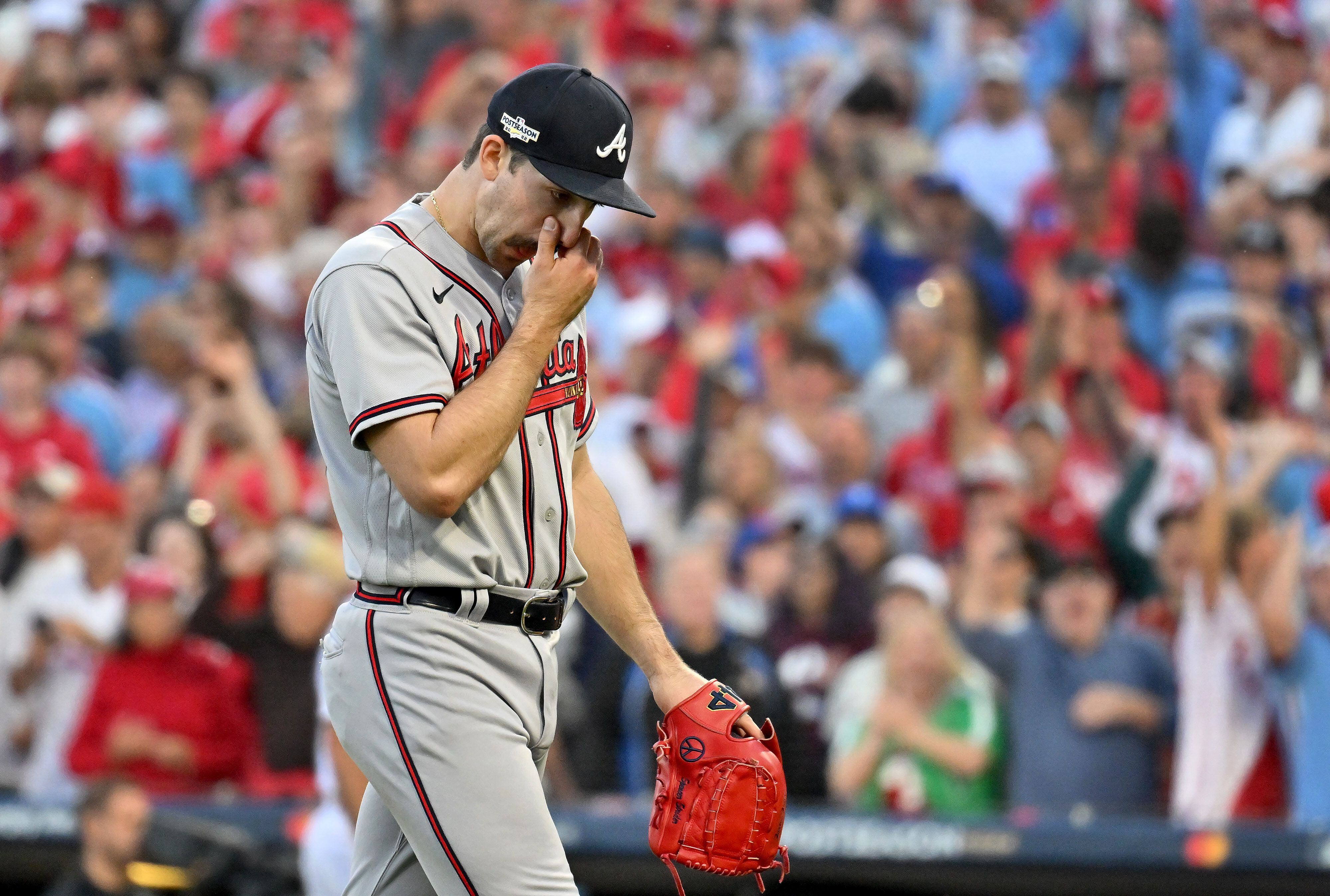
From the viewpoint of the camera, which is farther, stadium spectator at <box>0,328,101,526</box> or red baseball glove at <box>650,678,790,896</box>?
stadium spectator at <box>0,328,101,526</box>

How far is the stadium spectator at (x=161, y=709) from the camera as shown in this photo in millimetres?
6094

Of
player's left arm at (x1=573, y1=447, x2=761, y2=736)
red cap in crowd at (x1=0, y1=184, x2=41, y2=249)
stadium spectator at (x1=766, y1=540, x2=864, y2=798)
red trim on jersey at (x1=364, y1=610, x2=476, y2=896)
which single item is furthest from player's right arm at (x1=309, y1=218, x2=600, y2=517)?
red cap in crowd at (x1=0, y1=184, x2=41, y2=249)

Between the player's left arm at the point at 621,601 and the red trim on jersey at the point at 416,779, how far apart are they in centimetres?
39

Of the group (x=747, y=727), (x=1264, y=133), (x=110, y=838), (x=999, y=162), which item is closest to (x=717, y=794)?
(x=747, y=727)

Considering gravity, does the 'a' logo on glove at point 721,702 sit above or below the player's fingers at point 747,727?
above

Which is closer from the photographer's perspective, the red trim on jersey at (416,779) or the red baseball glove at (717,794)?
the red trim on jersey at (416,779)

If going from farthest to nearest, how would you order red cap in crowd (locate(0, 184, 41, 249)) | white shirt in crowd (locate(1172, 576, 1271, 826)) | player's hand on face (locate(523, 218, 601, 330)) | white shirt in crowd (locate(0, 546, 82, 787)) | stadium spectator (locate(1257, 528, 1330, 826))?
red cap in crowd (locate(0, 184, 41, 249)) < white shirt in crowd (locate(0, 546, 82, 787)) < white shirt in crowd (locate(1172, 576, 1271, 826)) < stadium spectator (locate(1257, 528, 1330, 826)) < player's hand on face (locate(523, 218, 601, 330))

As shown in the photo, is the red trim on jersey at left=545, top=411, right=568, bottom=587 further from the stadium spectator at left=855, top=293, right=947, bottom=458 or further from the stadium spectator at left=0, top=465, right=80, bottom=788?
the stadium spectator at left=0, top=465, right=80, bottom=788

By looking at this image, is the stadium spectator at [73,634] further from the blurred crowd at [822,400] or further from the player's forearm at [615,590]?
the player's forearm at [615,590]

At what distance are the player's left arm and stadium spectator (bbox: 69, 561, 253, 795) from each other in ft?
11.9

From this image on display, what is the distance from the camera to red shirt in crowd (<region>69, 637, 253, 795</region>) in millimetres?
6094

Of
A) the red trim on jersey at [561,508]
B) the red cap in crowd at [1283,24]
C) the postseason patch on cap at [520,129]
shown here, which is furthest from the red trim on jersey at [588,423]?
the red cap in crowd at [1283,24]

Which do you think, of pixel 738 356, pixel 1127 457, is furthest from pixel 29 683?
pixel 1127 457

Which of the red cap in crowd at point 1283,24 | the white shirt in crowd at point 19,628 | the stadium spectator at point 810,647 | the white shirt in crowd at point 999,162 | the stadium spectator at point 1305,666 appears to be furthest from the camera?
the white shirt in crowd at point 999,162
